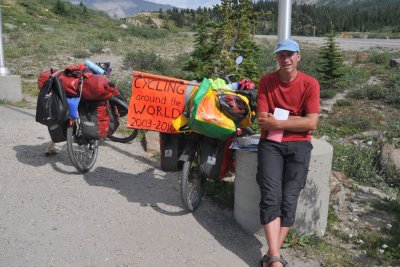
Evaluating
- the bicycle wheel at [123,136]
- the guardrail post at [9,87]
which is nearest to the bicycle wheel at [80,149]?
the bicycle wheel at [123,136]

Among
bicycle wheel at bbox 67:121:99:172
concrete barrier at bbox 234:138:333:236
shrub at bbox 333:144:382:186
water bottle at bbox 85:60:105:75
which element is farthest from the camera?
shrub at bbox 333:144:382:186

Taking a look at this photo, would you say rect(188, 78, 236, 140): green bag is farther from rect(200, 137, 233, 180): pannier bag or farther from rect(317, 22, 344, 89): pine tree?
rect(317, 22, 344, 89): pine tree

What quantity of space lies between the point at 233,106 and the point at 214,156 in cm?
63

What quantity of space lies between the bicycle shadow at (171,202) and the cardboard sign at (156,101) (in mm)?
917

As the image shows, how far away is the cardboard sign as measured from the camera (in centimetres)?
469

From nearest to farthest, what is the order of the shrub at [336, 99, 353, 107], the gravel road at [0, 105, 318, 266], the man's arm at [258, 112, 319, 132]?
the man's arm at [258, 112, 319, 132] < the gravel road at [0, 105, 318, 266] < the shrub at [336, 99, 353, 107]

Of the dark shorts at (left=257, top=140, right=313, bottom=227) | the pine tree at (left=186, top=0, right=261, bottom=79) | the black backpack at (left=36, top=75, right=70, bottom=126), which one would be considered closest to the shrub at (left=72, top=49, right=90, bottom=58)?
the pine tree at (left=186, top=0, right=261, bottom=79)

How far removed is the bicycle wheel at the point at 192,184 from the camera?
460 centimetres

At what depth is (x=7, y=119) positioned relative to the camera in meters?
8.48

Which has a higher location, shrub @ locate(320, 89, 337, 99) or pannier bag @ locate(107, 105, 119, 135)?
pannier bag @ locate(107, 105, 119, 135)

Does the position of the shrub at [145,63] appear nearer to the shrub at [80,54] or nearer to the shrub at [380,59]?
the shrub at [80,54]

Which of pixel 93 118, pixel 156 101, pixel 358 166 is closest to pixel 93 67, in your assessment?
pixel 93 118

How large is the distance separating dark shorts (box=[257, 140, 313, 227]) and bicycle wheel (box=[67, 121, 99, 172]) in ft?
9.15

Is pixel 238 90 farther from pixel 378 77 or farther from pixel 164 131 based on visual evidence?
pixel 378 77
